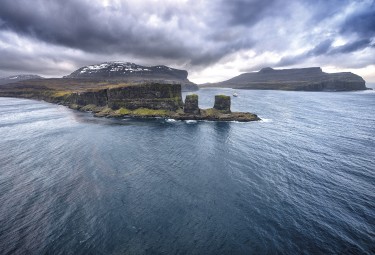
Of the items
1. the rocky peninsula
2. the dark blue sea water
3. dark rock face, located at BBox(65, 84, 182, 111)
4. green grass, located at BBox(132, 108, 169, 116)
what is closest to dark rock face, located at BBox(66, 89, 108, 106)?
dark rock face, located at BBox(65, 84, 182, 111)

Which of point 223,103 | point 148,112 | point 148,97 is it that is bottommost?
point 148,112

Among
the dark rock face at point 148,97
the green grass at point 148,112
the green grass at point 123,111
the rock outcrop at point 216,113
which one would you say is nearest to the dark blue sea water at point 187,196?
the rock outcrop at point 216,113

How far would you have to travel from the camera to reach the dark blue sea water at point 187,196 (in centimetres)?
2686

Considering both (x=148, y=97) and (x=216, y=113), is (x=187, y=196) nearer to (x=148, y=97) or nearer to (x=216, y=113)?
(x=216, y=113)

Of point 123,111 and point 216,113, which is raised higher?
point 123,111

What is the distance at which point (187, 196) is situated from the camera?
1495 inches

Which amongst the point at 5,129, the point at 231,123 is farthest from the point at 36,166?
the point at 231,123

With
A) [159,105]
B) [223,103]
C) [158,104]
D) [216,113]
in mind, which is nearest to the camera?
[216,113]

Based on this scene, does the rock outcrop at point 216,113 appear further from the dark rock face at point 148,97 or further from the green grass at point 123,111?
the green grass at point 123,111

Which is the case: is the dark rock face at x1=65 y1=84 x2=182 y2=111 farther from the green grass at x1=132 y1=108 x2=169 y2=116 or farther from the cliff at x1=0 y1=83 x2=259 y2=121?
the green grass at x1=132 y1=108 x2=169 y2=116

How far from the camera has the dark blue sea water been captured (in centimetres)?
2686

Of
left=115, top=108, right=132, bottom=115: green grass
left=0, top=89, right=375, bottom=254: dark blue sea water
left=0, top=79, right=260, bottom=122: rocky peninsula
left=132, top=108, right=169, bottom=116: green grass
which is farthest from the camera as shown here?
left=115, top=108, right=132, bottom=115: green grass

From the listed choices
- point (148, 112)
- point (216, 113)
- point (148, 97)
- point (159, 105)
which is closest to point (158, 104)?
point (159, 105)

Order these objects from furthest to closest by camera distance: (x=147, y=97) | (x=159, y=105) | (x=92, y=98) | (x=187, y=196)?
(x=92, y=98) < (x=147, y=97) < (x=159, y=105) < (x=187, y=196)
